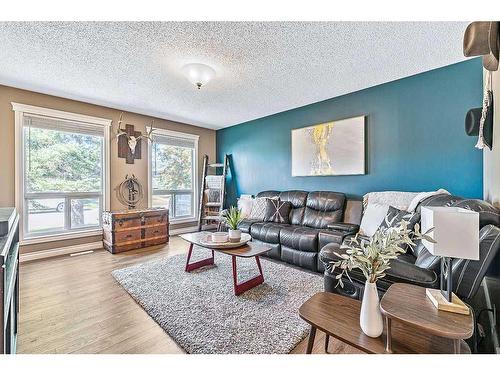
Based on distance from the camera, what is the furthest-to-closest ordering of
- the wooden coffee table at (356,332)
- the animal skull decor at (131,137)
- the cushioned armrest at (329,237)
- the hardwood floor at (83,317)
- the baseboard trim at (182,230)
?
the baseboard trim at (182,230) < the animal skull decor at (131,137) < the cushioned armrest at (329,237) < the hardwood floor at (83,317) < the wooden coffee table at (356,332)

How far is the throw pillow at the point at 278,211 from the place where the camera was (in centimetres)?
375

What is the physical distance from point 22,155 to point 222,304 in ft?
11.5

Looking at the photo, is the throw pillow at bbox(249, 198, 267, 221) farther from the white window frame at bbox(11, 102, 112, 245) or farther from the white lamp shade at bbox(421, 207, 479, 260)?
the white lamp shade at bbox(421, 207, 479, 260)

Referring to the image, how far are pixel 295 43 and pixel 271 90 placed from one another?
1.16 m

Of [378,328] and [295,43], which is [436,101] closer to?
[295,43]

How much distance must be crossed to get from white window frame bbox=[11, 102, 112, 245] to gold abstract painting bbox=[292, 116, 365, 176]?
10.9 ft

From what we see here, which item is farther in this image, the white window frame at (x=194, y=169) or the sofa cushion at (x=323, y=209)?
the white window frame at (x=194, y=169)

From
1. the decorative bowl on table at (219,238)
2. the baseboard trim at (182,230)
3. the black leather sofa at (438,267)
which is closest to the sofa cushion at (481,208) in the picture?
the black leather sofa at (438,267)

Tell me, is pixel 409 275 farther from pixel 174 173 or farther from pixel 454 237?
pixel 174 173

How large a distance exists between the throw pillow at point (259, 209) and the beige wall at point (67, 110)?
1953mm

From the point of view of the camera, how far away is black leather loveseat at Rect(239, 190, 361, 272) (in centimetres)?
290

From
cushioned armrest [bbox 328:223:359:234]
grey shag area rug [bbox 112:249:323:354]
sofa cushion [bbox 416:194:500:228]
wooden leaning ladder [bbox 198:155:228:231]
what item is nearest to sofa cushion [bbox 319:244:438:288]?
sofa cushion [bbox 416:194:500:228]

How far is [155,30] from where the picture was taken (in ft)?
6.50

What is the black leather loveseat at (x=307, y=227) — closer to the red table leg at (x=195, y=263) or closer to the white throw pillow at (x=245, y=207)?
the white throw pillow at (x=245, y=207)
